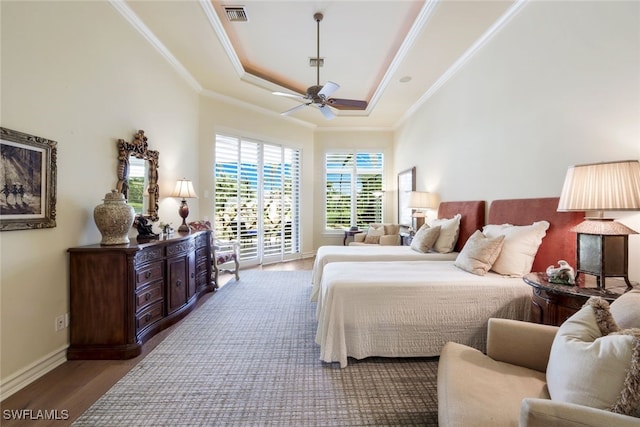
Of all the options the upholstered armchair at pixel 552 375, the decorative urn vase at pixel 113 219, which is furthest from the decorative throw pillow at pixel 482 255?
the decorative urn vase at pixel 113 219

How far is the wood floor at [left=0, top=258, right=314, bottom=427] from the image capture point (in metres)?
1.66

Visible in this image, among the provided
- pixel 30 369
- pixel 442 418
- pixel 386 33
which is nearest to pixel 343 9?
pixel 386 33

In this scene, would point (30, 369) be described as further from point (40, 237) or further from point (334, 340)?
point (334, 340)

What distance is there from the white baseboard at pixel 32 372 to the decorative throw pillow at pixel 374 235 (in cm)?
444

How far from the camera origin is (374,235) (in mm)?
5445

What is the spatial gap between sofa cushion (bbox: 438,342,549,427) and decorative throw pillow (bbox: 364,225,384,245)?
386 cm

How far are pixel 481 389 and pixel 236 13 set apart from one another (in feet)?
12.7

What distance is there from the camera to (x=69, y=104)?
228 cm

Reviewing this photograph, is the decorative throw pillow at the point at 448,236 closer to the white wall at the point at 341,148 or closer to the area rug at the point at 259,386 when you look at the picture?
the area rug at the point at 259,386

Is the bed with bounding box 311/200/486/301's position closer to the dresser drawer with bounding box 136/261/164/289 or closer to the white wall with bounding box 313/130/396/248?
the dresser drawer with bounding box 136/261/164/289

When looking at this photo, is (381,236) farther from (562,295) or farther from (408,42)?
(562,295)

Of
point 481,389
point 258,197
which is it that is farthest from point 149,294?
point 258,197

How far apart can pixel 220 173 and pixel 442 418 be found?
4823 mm

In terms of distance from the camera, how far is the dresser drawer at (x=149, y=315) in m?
2.43
